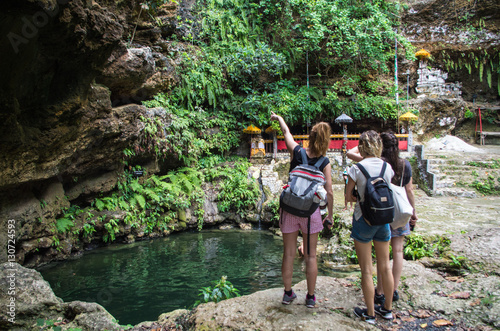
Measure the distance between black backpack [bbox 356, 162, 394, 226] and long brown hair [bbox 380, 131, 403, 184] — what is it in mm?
524

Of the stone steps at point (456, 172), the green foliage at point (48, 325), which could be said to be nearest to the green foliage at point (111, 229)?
the green foliage at point (48, 325)

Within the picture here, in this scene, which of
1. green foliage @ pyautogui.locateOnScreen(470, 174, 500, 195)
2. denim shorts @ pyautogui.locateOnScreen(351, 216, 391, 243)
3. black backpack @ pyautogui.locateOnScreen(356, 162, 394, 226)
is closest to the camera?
black backpack @ pyautogui.locateOnScreen(356, 162, 394, 226)

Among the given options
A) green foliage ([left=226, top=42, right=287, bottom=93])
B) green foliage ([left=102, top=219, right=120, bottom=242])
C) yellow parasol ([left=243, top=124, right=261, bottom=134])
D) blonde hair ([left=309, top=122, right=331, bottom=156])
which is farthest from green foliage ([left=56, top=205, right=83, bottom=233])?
green foliage ([left=226, top=42, right=287, bottom=93])

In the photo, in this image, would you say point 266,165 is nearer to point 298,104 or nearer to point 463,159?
point 298,104

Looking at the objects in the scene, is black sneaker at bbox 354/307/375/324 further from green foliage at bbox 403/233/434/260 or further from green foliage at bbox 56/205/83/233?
green foliage at bbox 56/205/83/233

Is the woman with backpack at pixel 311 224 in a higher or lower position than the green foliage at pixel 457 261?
higher

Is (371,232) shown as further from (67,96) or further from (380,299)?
(67,96)

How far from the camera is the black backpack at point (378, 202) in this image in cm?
281

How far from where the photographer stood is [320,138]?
311cm

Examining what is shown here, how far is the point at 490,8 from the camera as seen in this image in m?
18.8

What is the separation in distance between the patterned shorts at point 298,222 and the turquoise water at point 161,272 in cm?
310

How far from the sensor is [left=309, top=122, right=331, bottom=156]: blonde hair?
122 inches

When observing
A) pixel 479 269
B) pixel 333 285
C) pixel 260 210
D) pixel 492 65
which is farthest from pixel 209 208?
pixel 492 65

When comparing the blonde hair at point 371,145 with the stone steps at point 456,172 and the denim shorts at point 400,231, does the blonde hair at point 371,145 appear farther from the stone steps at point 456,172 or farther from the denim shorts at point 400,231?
the stone steps at point 456,172
